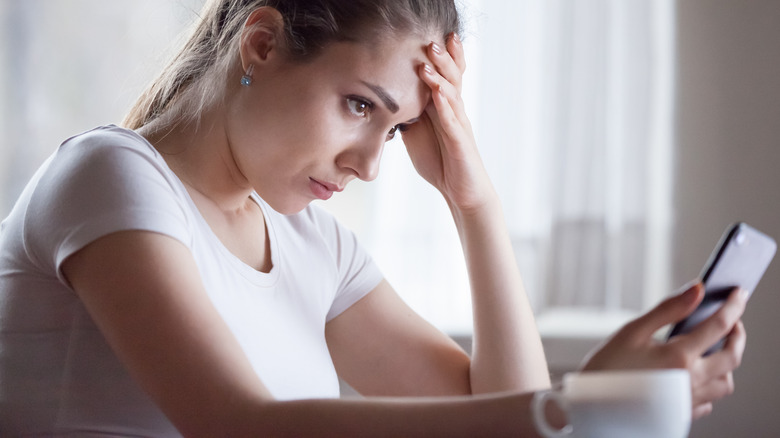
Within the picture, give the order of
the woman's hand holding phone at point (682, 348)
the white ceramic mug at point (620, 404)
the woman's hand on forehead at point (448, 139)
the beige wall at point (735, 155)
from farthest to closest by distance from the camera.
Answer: the beige wall at point (735, 155), the woman's hand on forehead at point (448, 139), the woman's hand holding phone at point (682, 348), the white ceramic mug at point (620, 404)

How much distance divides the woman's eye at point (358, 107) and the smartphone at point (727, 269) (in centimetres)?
58

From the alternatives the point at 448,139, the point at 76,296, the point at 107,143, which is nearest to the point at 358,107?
the point at 448,139

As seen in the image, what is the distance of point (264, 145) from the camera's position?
47.4 inches

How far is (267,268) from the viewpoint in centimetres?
130

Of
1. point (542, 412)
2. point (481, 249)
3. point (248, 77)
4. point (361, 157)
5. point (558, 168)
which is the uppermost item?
point (248, 77)

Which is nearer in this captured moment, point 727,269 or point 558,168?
point 727,269

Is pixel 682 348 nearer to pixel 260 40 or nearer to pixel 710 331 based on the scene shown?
pixel 710 331

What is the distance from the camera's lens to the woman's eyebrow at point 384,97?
1.16 metres

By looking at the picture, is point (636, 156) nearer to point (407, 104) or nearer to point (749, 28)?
point (749, 28)

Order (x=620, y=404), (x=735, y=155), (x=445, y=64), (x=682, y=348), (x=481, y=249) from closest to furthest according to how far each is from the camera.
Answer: (x=620, y=404) → (x=682, y=348) → (x=445, y=64) → (x=481, y=249) → (x=735, y=155)

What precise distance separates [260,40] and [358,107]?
7.6 inches

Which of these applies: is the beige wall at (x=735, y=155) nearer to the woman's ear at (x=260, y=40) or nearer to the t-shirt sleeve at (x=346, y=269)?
the t-shirt sleeve at (x=346, y=269)

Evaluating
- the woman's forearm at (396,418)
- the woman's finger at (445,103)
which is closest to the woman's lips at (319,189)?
the woman's finger at (445,103)

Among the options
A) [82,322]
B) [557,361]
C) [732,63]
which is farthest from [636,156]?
[82,322]
